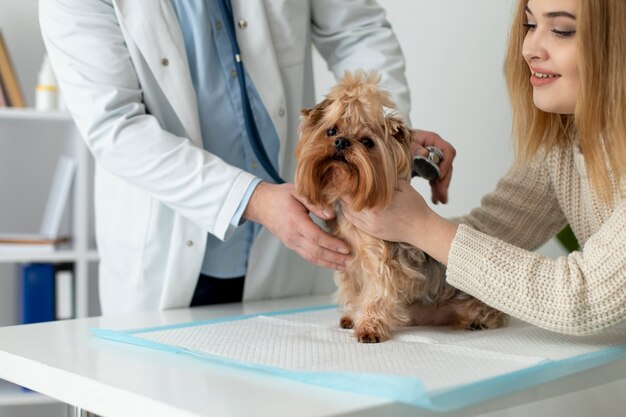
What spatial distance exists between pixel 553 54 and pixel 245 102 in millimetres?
733

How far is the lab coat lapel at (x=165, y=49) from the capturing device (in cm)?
171

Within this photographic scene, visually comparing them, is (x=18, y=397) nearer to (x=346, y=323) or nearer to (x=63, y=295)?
(x=63, y=295)

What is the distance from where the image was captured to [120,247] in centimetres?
190

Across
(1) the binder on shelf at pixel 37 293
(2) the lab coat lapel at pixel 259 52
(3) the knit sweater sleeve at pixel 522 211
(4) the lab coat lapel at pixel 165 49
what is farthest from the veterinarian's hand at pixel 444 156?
(1) the binder on shelf at pixel 37 293

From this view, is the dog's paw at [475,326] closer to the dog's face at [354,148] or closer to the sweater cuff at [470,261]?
the sweater cuff at [470,261]

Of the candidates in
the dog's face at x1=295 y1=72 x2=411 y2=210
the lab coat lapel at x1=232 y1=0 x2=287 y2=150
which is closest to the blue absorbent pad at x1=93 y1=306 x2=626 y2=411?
the dog's face at x1=295 y1=72 x2=411 y2=210

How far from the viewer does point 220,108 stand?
1841 mm

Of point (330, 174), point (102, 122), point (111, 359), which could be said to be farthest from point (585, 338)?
point (102, 122)

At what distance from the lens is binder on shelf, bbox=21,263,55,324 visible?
3.16 metres

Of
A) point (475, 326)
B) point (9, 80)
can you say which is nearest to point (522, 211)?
point (475, 326)

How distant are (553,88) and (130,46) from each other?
0.89 metres

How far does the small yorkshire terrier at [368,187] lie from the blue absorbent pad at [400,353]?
45mm

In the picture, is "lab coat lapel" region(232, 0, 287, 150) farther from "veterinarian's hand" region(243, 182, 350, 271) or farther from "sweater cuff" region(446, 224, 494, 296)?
"sweater cuff" region(446, 224, 494, 296)

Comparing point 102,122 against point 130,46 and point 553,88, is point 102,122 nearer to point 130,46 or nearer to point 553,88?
point 130,46
